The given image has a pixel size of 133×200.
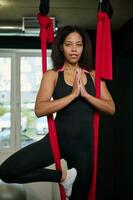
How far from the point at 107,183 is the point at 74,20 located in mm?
2571

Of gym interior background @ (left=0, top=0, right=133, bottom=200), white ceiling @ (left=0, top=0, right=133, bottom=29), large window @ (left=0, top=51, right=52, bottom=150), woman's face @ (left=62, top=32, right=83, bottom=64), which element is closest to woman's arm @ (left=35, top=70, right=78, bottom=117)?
woman's face @ (left=62, top=32, right=83, bottom=64)

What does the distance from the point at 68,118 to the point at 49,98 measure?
0.16 metres

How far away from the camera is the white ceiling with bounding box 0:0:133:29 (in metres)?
3.72

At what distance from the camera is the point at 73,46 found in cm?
198

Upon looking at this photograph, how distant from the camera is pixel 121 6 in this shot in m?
3.82

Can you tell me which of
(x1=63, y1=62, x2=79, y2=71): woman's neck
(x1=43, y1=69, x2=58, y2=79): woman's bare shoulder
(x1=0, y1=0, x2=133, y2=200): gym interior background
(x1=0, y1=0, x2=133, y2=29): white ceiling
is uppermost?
(x1=0, y1=0, x2=133, y2=29): white ceiling

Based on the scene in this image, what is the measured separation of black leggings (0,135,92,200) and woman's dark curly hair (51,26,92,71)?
0.47 metres

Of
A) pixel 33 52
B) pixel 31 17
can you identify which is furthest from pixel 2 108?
pixel 31 17

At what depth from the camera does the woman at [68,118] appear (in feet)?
6.24

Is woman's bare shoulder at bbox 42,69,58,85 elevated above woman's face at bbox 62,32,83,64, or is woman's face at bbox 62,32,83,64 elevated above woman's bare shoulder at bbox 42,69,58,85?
woman's face at bbox 62,32,83,64

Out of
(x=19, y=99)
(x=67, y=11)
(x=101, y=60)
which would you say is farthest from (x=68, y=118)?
(x=19, y=99)

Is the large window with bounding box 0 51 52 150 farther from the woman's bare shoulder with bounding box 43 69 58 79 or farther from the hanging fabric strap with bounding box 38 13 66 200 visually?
the woman's bare shoulder with bounding box 43 69 58 79

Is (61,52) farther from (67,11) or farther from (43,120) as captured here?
(43,120)

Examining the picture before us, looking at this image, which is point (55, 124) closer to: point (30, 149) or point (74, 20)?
point (30, 149)
